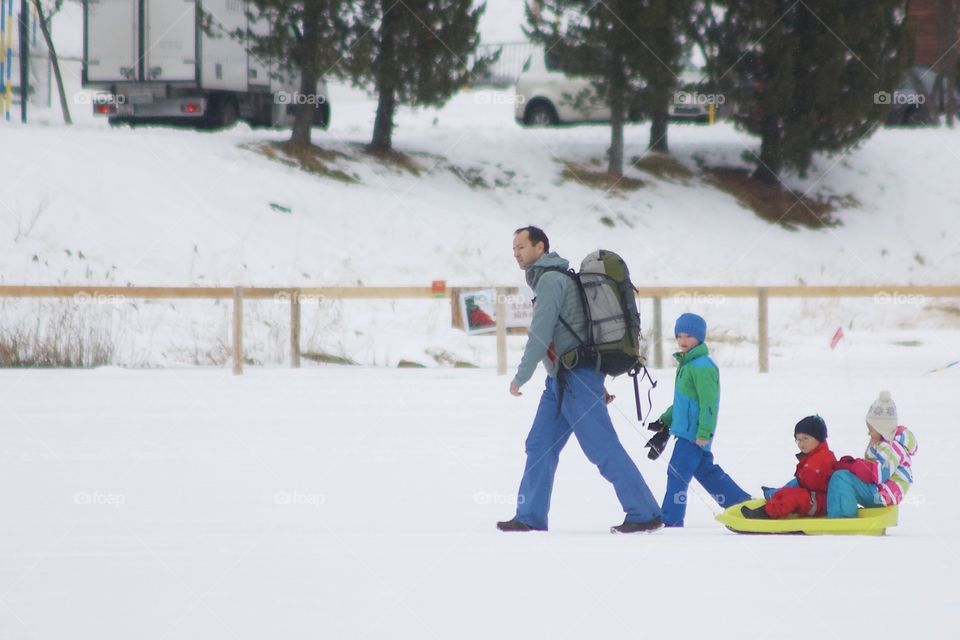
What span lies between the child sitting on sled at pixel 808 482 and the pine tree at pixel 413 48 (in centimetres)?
1757

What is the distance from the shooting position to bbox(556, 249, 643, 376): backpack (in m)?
Answer: 6.20

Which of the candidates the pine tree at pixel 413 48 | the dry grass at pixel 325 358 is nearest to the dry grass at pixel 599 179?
the pine tree at pixel 413 48

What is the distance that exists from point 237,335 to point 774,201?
16880 mm

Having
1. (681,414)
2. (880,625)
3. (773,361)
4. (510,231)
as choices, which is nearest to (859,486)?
(681,414)

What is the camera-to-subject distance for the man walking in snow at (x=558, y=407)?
616 cm

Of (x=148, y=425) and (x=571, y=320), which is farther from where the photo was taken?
(x=148, y=425)

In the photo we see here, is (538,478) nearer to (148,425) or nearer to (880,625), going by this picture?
(880,625)

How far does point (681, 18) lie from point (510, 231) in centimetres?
556

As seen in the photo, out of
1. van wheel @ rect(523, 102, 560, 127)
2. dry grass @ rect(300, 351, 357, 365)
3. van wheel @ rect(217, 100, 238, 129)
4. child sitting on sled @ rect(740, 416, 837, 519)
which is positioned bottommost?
dry grass @ rect(300, 351, 357, 365)

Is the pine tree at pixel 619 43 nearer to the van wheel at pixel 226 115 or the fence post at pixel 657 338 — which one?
the van wheel at pixel 226 115

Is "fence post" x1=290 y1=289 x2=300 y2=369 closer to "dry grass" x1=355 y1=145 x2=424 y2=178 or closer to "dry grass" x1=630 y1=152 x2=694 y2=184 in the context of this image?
"dry grass" x1=355 y1=145 x2=424 y2=178

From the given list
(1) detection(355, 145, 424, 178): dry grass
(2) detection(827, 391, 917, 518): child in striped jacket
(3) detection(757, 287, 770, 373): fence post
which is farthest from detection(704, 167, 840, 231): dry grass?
(2) detection(827, 391, 917, 518): child in striped jacket

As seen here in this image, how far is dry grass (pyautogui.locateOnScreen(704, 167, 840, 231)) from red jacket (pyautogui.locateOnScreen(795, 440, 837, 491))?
21.3 metres

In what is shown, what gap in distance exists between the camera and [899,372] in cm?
1442
